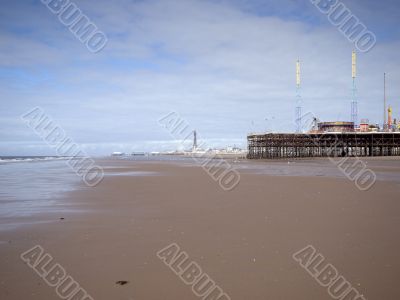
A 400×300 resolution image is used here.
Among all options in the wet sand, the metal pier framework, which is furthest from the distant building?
the wet sand

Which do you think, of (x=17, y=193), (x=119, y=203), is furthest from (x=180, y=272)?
(x=17, y=193)

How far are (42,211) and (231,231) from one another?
5120 millimetres

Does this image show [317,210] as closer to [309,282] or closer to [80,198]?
[309,282]

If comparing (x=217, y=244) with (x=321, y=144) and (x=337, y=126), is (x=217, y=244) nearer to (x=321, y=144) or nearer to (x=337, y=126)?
(x=321, y=144)

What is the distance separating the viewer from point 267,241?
5703 mm

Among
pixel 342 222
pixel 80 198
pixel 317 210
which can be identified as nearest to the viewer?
pixel 342 222

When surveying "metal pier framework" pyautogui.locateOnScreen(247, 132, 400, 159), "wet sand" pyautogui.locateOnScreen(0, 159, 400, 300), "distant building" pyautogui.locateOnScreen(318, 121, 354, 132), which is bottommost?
"wet sand" pyautogui.locateOnScreen(0, 159, 400, 300)

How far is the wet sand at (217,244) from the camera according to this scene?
13.0 feet

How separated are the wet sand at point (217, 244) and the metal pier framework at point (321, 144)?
52.8 metres

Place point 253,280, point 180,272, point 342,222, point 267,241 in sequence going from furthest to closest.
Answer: point 342,222, point 267,241, point 180,272, point 253,280

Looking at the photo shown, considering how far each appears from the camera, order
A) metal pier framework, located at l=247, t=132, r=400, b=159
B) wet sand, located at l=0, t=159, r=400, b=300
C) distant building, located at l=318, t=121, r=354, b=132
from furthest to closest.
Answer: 1. distant building, located at l=318, t=121, r=354, b=132
2. metal pier framework, located at l=247, t=132, r=400, b=159
3. wet sand, located at l=0, t=159, r=400, b=300

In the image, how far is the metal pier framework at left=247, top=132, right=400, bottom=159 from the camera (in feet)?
193

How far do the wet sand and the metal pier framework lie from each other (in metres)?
52.8

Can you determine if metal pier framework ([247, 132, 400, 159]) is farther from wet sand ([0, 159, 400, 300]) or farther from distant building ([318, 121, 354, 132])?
wet sand ([0, 159, 400, 300])
